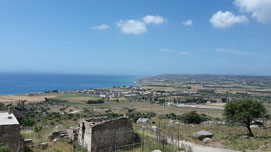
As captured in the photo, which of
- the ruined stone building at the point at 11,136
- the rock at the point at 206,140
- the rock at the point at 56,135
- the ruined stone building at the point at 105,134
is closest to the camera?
the ruined stone building at the point at 11,136

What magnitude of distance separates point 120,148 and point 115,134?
1.27 meters

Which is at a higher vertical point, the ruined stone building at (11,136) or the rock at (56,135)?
the ruined stone building at (11,136)

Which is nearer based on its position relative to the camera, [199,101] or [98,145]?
[98,145]

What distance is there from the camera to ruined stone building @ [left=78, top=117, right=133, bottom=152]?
18328 mm

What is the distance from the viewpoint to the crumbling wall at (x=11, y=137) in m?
15.6

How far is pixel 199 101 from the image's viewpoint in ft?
358

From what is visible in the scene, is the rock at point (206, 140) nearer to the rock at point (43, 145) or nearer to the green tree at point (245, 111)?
the green tree at point (245, 111)

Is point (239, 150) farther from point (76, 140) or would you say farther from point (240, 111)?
point (76, 140)

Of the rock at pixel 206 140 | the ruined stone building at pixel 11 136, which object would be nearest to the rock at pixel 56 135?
the ruined stone building at pixel 11 136

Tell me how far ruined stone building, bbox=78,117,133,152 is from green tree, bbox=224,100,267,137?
42.9ft

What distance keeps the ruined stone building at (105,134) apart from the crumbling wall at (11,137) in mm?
4920

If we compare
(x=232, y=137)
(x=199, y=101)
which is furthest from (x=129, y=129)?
(x=199, y=101)

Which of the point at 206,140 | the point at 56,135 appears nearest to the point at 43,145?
the point at 56,135

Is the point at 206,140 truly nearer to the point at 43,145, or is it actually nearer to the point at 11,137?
the point at 43,145
